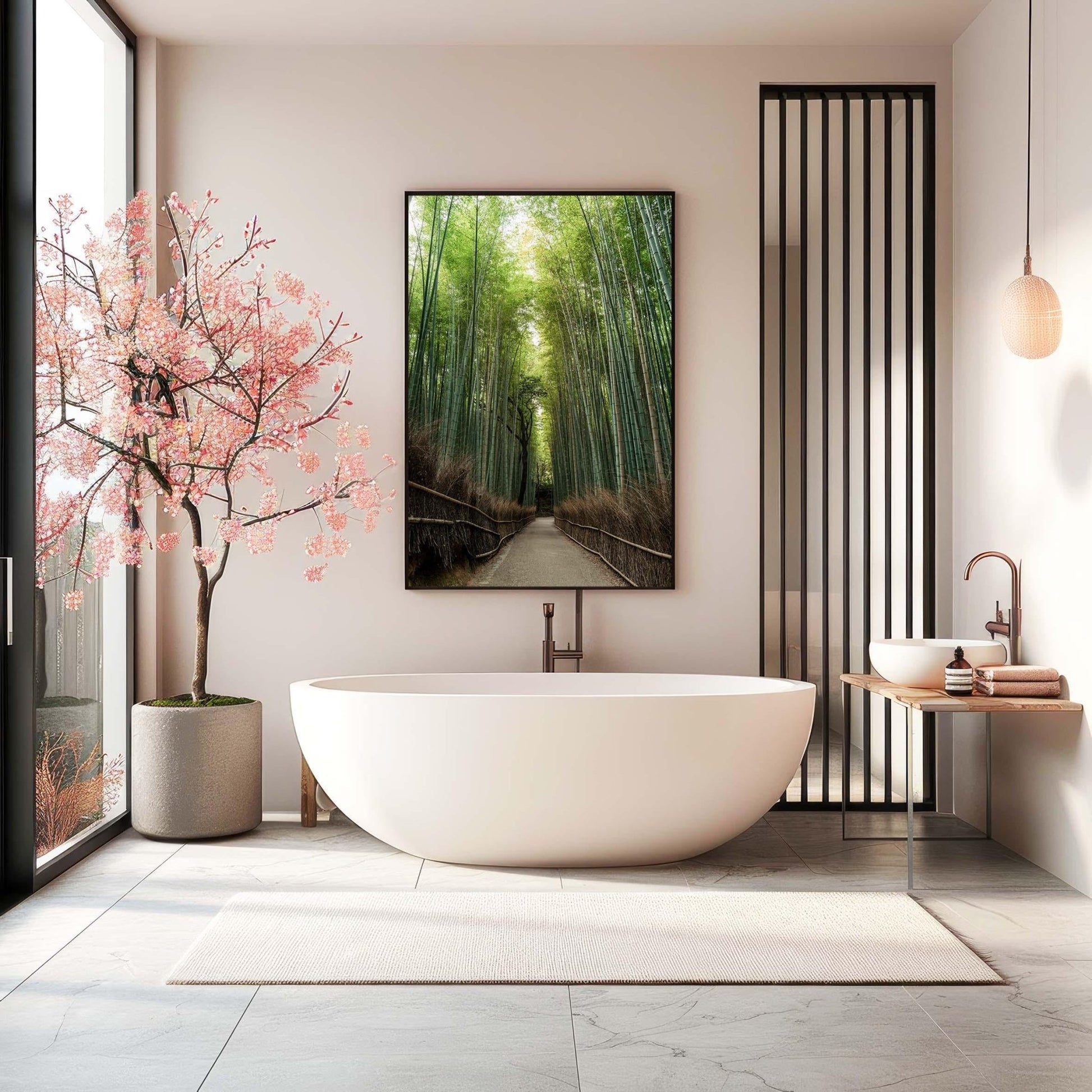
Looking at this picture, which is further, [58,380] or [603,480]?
[603,480]

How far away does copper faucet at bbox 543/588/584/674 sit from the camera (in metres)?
4.41

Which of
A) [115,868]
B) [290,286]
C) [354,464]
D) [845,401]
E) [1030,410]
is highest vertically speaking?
[290,286]

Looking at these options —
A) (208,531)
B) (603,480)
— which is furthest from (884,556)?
(208,531)

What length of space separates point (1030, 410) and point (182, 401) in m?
3.02

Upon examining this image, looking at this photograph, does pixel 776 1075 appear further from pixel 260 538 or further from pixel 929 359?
pixel 929 359

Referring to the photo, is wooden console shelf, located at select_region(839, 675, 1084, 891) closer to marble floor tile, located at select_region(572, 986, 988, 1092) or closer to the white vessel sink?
the white vessel sink

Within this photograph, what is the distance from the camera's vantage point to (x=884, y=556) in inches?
177

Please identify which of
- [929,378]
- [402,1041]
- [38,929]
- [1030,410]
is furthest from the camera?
[929,378]

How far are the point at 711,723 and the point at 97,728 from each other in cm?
219

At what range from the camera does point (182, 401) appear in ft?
13.6

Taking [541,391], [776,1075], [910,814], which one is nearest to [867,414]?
[541,391]

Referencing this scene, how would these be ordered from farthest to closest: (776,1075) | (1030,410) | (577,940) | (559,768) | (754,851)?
(754,851), (1030,410), (559,768), (577,940), (776,1075)

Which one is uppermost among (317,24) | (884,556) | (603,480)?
(317,24)

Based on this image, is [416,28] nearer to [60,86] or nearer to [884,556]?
[60,86]
